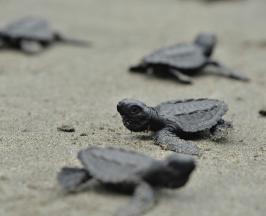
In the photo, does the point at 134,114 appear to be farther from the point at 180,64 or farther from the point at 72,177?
the point at 180,64

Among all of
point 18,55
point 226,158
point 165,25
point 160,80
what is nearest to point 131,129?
point 226,158

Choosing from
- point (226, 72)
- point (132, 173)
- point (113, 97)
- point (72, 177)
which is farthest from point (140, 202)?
point (226, 72)

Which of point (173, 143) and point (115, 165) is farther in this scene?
point (173, 143)

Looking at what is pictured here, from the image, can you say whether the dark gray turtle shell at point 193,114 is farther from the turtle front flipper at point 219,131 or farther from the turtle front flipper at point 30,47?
the turtle front flipper at point 30,47

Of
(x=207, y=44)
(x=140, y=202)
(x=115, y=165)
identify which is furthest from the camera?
(x=207, y=44)

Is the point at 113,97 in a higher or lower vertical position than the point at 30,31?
lower

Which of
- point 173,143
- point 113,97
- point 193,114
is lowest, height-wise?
point 113,97

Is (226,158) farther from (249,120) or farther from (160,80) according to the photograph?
(160,80)
